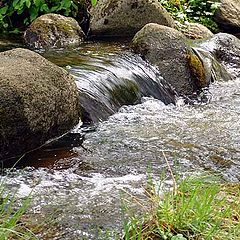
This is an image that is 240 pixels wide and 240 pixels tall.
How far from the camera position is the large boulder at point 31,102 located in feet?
12.2

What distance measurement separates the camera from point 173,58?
270 inches

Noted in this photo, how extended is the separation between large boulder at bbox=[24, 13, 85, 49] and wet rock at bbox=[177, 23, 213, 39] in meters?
2.24

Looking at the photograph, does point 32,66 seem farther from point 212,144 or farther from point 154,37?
point 154,37

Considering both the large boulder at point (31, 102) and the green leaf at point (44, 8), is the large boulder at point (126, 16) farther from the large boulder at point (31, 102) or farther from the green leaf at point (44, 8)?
the large boulder at point (31, 102)

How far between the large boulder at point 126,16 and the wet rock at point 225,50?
86 cm

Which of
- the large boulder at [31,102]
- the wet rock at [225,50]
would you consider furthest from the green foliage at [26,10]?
the large boulder at [31,102]

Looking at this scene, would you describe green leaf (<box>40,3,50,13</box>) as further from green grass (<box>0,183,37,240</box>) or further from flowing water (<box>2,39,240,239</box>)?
green grass (<box>0,183,37,240</box>)

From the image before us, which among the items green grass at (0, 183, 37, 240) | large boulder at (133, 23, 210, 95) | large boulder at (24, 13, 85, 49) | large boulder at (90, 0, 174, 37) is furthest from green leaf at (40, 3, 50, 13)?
green grass at (0, 183, 37, 240)

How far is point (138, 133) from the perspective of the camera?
14.7 feet

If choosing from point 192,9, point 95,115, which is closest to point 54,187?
point 95,115

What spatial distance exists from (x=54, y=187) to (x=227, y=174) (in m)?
1.24

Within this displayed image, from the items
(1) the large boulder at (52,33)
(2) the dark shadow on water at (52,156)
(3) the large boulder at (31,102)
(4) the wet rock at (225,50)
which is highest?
(3) the large boulder at (31,102)

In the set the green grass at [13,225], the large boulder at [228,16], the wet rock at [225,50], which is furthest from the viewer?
the large boulder at [228,16]

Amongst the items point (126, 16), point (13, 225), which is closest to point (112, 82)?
point (126, 16)
